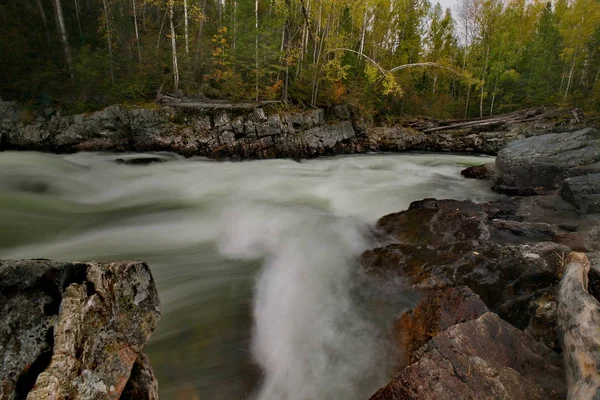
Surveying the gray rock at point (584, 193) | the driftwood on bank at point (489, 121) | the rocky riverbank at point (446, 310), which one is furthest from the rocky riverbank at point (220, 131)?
the gray rock at point (584, 193)

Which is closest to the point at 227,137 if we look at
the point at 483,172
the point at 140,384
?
the point at 483,172

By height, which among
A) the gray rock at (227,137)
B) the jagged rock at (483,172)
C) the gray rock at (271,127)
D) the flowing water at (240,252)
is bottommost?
the flowing water at (240,252)

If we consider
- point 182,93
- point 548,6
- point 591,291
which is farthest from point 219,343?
point 548,6

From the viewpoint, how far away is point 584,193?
5516 millimetres

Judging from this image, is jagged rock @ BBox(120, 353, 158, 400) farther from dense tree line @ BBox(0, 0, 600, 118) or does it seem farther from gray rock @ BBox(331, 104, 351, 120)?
gray rock @ BBox(331, 104, 351, 120)

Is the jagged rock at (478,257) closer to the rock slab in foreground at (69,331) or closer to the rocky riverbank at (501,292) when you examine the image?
the rocky riverbank at (501,292)

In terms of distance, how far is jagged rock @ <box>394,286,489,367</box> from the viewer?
8.32 ft

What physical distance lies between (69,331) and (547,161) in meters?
9.85

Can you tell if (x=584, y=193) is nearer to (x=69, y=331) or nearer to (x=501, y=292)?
(x=501, y=292)

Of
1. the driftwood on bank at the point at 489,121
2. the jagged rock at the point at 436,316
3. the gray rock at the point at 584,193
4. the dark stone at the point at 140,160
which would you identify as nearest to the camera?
the jagged rock at the point at 436,316

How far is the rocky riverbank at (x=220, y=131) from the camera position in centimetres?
1140

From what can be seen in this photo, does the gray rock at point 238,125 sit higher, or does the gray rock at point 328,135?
the gray rock at point 238,125

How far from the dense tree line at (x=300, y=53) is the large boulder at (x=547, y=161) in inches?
288

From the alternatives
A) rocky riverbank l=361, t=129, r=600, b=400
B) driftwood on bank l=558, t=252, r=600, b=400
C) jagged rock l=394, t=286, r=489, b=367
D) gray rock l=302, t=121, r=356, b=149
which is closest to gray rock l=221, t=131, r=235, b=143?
gray rock l=302, t=121, r=356, b=149
